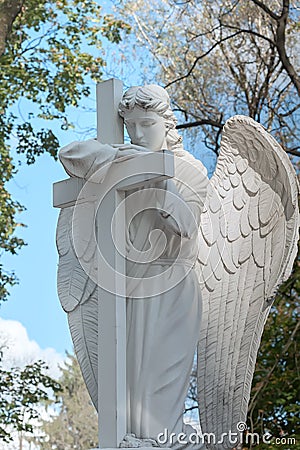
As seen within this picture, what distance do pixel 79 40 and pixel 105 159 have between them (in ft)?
16.8

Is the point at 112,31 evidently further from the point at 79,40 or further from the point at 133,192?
the point at 133,192

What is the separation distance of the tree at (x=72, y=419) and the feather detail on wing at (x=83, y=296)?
6343 mm

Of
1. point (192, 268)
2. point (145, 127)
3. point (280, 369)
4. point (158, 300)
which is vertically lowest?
point (158, 300)

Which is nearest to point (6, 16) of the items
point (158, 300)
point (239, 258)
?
point (239, 258)

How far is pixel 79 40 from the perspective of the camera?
768cm

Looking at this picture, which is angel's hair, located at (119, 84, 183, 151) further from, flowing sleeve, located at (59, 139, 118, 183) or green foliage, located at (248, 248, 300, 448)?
green foliage, located at (248, 248, 300, 448)

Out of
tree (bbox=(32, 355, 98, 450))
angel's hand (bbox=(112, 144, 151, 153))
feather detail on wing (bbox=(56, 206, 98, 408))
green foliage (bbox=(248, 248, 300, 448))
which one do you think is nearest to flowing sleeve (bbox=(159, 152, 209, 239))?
angel's hand (bbox=(112, 144, 151, 153))

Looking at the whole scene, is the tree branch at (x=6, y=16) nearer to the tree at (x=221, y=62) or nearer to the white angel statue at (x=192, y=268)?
the tree at (x=221, y=62)

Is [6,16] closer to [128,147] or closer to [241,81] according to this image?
[241,81]

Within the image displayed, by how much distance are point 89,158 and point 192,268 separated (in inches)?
19.6

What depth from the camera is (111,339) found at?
270 cm

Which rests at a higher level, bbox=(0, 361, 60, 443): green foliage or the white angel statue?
bbox=(0, 361, 60, 443): green foliage

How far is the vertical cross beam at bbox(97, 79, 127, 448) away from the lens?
2656mm

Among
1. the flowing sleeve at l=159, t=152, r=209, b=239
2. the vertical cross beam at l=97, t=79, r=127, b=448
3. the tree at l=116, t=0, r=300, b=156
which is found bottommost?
the vertical cross beam at l=97, t=79, r=127, b=448
